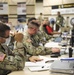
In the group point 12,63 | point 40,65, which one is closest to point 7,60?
point 12,63

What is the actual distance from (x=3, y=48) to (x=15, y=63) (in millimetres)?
240

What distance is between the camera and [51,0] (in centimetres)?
988

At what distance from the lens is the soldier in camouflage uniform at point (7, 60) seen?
2.06 meters

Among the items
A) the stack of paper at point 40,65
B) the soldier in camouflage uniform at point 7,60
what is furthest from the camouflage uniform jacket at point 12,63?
the stack of paper at point 40,65

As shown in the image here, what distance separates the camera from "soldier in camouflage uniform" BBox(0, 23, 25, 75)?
6.75 ft

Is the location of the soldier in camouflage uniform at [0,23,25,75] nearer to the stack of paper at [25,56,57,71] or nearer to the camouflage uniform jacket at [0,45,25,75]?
the camouflage uniform jacket at [0,45,25,75]

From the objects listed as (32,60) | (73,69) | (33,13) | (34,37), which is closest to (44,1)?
(33,13)

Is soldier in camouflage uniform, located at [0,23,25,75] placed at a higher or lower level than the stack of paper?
higher

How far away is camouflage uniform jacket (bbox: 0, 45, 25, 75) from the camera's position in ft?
6.75

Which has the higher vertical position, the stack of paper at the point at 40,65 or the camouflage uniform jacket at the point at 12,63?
the camouflage uniform jacket at the point at 12,63

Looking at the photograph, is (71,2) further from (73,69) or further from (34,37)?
(73,69)

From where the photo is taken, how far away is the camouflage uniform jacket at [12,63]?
6.75 feet

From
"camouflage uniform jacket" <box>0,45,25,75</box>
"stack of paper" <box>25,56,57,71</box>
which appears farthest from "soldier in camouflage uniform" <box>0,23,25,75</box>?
"stack of paper" <box>25,56,57,71</box>

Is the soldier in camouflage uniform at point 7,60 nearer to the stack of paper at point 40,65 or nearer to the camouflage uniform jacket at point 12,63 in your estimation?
the camouflage uniform jacket at point 12,63
